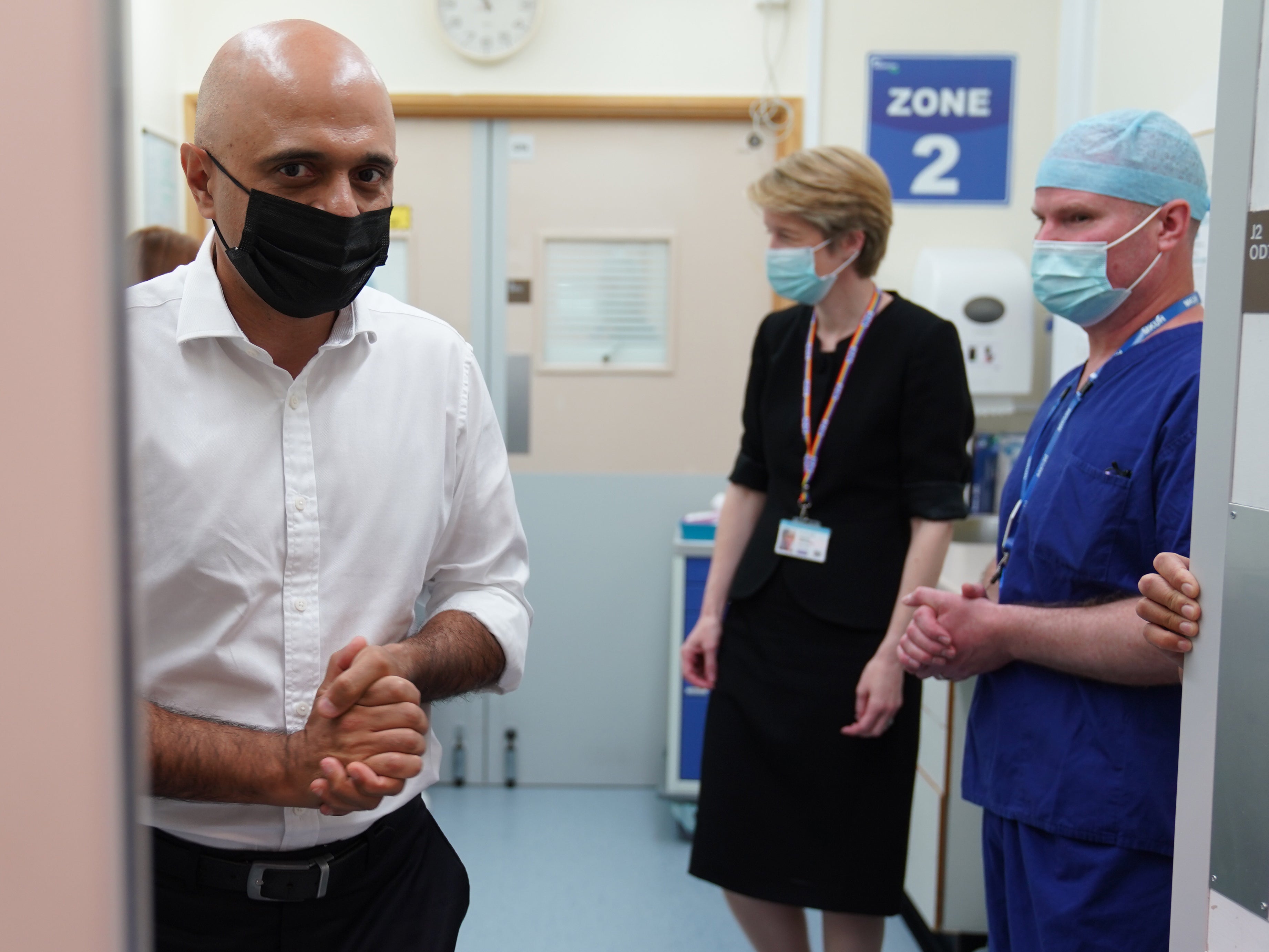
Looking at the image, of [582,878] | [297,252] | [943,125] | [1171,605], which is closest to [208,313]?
[297,252]

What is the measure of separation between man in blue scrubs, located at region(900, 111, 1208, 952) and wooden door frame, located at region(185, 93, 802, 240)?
1989 millimetres

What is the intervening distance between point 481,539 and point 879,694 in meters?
0.76

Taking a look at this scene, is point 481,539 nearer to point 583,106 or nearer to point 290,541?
point 290,541

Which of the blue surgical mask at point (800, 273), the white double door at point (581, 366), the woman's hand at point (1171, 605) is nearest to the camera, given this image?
the woman's hand at point (1171, 605)

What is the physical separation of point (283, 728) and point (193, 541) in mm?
193

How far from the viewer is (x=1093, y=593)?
121 cm

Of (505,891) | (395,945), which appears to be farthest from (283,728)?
(505,891)

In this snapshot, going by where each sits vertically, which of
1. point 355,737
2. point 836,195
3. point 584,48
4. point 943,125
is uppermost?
point 584,48

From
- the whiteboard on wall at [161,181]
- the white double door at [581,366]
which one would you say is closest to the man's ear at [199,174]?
the whiteboard on wall at [161,181]

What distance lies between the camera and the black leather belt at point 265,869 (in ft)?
3.13

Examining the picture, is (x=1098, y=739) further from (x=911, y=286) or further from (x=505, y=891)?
(x=911, y=286)

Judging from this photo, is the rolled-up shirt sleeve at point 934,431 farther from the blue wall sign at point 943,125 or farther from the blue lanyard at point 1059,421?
the blue wall sign at point 943,125

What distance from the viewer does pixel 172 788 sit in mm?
859

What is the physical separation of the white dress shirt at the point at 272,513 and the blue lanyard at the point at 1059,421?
666 millimetres
